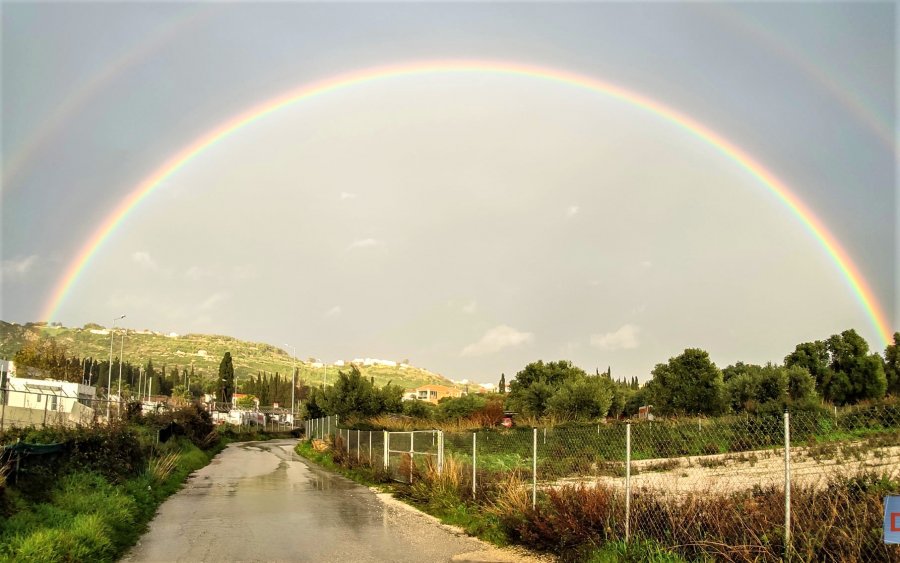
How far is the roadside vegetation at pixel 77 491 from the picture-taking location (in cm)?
991

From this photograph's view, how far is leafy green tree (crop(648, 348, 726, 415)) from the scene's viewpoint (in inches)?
1875

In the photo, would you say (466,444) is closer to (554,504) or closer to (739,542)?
(554,504)

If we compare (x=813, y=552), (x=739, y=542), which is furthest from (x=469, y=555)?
(x=813, y=552)

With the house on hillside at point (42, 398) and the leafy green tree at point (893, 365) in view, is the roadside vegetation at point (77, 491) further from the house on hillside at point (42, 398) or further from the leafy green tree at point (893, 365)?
the leafy green tree at point (893, 365)

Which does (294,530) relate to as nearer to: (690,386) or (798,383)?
(690,386)

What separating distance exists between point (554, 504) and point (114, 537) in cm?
726

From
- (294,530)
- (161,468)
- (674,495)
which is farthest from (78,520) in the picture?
(161,468)

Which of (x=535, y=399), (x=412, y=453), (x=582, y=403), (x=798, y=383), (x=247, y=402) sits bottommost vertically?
(x=247, y=402)

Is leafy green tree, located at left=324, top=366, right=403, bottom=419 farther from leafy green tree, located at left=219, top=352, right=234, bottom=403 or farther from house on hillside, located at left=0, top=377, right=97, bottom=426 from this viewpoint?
leafy green tree, located at left=219, top=352, right=234, bottom=403

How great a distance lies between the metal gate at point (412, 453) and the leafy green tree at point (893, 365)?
59253 mm

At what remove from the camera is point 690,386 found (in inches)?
1913

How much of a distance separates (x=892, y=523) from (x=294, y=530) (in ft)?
34.8

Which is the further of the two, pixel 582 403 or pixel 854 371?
pixel 854 371

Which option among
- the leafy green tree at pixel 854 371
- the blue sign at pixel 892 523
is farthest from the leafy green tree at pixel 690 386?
the blue sign at pixel 892 523
